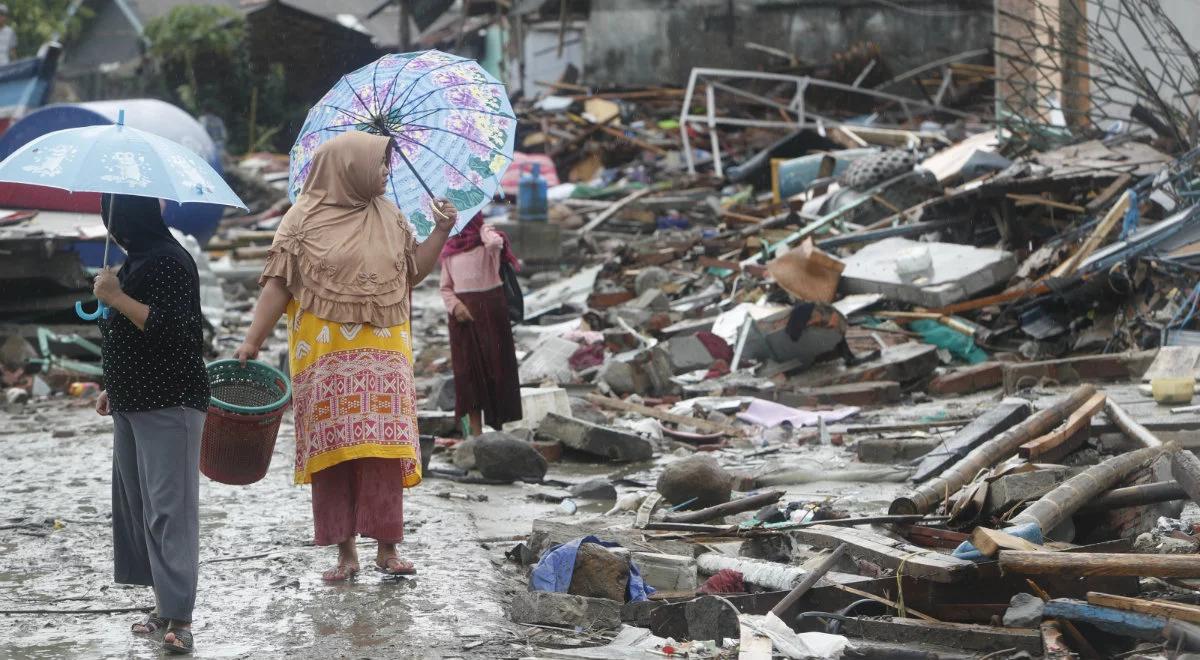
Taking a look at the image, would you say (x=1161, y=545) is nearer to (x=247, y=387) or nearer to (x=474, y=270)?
(x=247, y=387)

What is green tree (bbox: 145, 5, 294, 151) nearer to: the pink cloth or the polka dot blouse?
the pink cloth

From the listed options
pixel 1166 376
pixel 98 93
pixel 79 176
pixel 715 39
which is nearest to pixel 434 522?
pixel 79 176

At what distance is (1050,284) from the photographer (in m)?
10.3

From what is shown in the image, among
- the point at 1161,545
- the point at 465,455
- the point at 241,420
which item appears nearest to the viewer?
the point at 241,420

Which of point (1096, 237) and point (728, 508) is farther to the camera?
point (1096, 237)

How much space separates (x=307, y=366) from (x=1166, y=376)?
17.5 ft

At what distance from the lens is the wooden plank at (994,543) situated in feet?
14.0

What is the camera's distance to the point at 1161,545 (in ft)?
16.3

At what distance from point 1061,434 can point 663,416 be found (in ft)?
10.9

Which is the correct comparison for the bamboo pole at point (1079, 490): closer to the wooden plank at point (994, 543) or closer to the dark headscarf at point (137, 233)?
the wooden plank at point (994, 543)

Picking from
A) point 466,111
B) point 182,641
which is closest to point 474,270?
point 466,111

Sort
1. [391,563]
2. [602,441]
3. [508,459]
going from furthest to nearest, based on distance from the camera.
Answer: [602,441] → [508,459] → [391,563]

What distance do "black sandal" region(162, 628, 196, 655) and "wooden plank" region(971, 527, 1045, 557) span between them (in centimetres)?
246

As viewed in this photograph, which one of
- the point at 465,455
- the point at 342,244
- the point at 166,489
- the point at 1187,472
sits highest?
the point at 342,244
